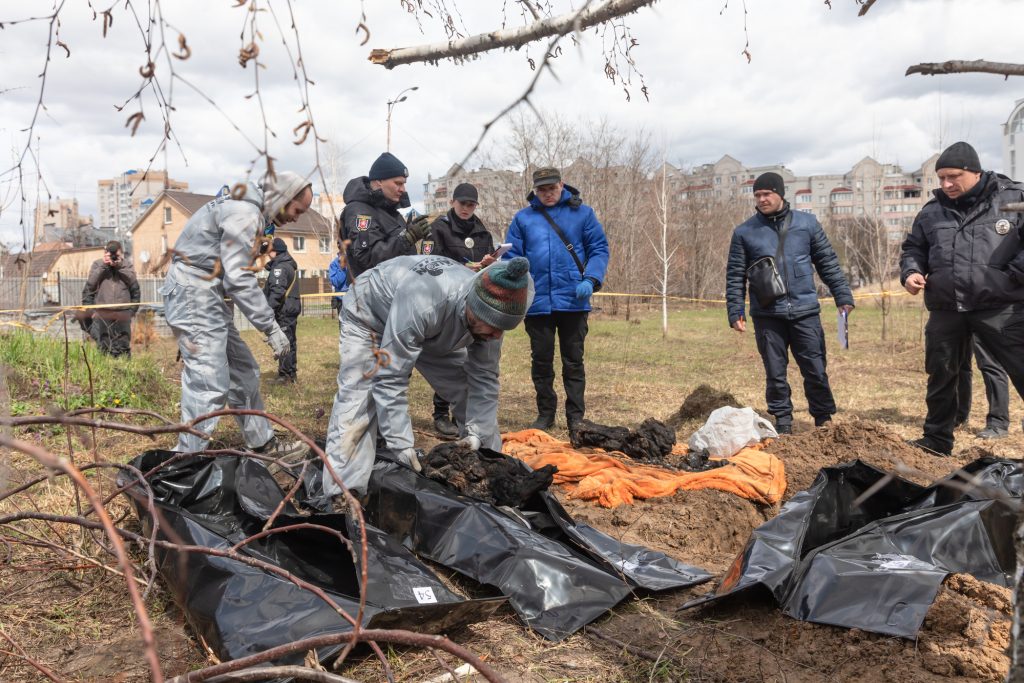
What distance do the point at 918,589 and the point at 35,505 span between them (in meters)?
3.73

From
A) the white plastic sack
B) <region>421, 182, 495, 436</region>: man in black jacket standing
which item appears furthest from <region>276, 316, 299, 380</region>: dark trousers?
the white plastic sack

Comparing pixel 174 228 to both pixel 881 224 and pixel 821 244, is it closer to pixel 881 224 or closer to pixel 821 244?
pixel 881 224

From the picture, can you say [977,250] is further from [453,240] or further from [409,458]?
[409,458]

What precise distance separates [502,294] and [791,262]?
119 inches

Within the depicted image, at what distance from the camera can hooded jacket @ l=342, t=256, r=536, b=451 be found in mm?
3402

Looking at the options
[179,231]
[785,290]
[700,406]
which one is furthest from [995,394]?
[179,231]

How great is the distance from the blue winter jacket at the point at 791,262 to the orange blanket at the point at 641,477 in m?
1.44

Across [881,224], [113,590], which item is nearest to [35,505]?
[113,590]

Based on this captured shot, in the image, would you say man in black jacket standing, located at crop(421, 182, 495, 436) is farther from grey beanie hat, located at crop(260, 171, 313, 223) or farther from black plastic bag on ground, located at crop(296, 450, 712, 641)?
black plastic bag on ground, located at crop(296, 450, 712, 641)

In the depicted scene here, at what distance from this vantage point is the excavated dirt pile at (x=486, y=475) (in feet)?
10.6

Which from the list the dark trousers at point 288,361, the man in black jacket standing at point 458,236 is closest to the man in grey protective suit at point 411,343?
the man in black jacket standing at point 458,236

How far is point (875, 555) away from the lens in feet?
8.30

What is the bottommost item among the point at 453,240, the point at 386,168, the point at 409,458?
the point at 409,458

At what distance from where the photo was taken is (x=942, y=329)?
4.90 metres
